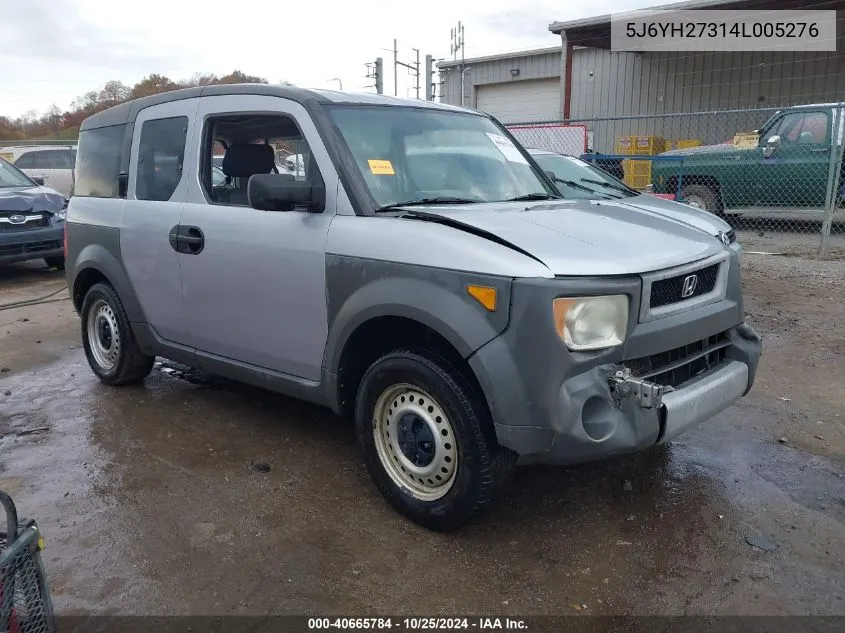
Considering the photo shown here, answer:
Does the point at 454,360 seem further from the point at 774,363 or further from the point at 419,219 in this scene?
the point at 774,363

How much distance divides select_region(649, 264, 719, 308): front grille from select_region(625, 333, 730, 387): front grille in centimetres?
22

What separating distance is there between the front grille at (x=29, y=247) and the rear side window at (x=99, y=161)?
5.06 meters

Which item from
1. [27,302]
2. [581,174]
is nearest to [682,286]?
[581,174]

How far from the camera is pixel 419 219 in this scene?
123 inches

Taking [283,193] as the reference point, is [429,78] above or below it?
above

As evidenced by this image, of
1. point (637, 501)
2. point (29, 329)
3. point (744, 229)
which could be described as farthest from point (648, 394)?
point (744, 229)

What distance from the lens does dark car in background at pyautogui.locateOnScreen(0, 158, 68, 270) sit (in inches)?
373

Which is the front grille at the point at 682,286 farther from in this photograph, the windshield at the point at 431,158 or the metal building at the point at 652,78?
the metal building at the point at 652,78

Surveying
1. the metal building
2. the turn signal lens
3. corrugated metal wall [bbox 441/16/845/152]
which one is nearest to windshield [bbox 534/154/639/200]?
the turn signal lens

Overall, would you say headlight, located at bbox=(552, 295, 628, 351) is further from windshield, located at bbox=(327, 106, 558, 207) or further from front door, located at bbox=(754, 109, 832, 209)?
front door, located at bbox=(754, 109, 832, 209)

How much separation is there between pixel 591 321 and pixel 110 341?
3835mm

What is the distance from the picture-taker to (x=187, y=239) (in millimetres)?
4059

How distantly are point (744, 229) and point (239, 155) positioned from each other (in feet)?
35.0

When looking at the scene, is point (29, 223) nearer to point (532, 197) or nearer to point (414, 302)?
point (532, 197)
